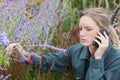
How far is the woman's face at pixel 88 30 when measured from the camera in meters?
3.38

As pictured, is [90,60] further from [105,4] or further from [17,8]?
[105,4]

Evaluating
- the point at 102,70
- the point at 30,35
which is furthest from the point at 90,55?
the point at 30,35

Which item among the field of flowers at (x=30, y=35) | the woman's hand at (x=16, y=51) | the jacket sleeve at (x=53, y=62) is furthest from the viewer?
the jacket sleeve at (x=53, y=62)

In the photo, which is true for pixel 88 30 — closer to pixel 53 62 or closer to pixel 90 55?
pixel 90 55

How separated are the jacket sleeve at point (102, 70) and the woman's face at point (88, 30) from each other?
16 centimetres

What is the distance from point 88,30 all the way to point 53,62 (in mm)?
479

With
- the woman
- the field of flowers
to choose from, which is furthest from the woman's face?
the field of flowers

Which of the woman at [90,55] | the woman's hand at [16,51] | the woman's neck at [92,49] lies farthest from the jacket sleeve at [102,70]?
the woman's hand at [16,51]

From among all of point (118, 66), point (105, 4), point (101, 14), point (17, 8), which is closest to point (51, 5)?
point (17, 8)

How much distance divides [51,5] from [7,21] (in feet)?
2.55

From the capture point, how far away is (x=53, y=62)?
367cm

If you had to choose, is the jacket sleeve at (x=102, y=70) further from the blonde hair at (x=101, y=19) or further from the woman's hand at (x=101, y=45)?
the blonde hair at (x=101, y=19)

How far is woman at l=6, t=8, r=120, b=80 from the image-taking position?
338 cm

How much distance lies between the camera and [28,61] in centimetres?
356
